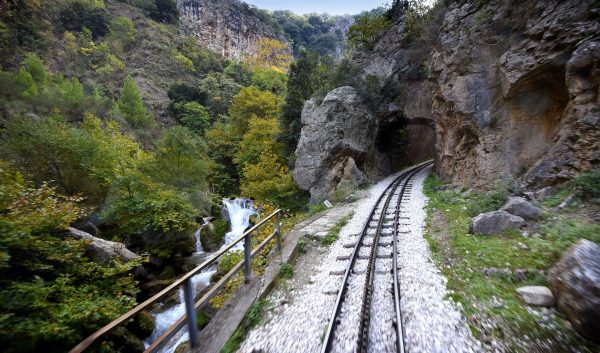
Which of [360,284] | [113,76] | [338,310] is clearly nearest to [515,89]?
[360,284]

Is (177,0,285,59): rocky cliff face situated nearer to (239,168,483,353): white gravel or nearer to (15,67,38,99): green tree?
(15,67,38,99): green tree

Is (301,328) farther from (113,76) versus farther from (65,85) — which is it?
(113,76)

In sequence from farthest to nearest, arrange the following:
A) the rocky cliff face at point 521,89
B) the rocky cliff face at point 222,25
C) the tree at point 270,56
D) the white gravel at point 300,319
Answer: the tree at point 270,56, the rocky cliff face at point 222,25, the rocky cliff face at point 521,89, the white gravel at point 300,319

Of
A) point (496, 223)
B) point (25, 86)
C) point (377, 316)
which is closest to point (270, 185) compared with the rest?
point (496, 223)

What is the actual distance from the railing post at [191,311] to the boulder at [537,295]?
17.6 ft

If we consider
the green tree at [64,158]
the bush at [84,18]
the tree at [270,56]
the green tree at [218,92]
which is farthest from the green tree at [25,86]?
the tree at [270,56]

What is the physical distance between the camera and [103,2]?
5394 cm

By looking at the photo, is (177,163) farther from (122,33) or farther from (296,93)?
(122,33)

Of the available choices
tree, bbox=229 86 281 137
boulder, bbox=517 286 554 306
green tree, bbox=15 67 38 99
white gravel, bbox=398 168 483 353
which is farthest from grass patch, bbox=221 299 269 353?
green tree, bbox=15 67 38 99

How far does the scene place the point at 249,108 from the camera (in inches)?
1124

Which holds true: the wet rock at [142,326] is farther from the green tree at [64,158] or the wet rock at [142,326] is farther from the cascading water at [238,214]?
the cascading water at [238,214]

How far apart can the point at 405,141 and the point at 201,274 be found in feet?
98.0

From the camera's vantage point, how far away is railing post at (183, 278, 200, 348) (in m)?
3.34

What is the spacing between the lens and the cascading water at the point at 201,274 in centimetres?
851
